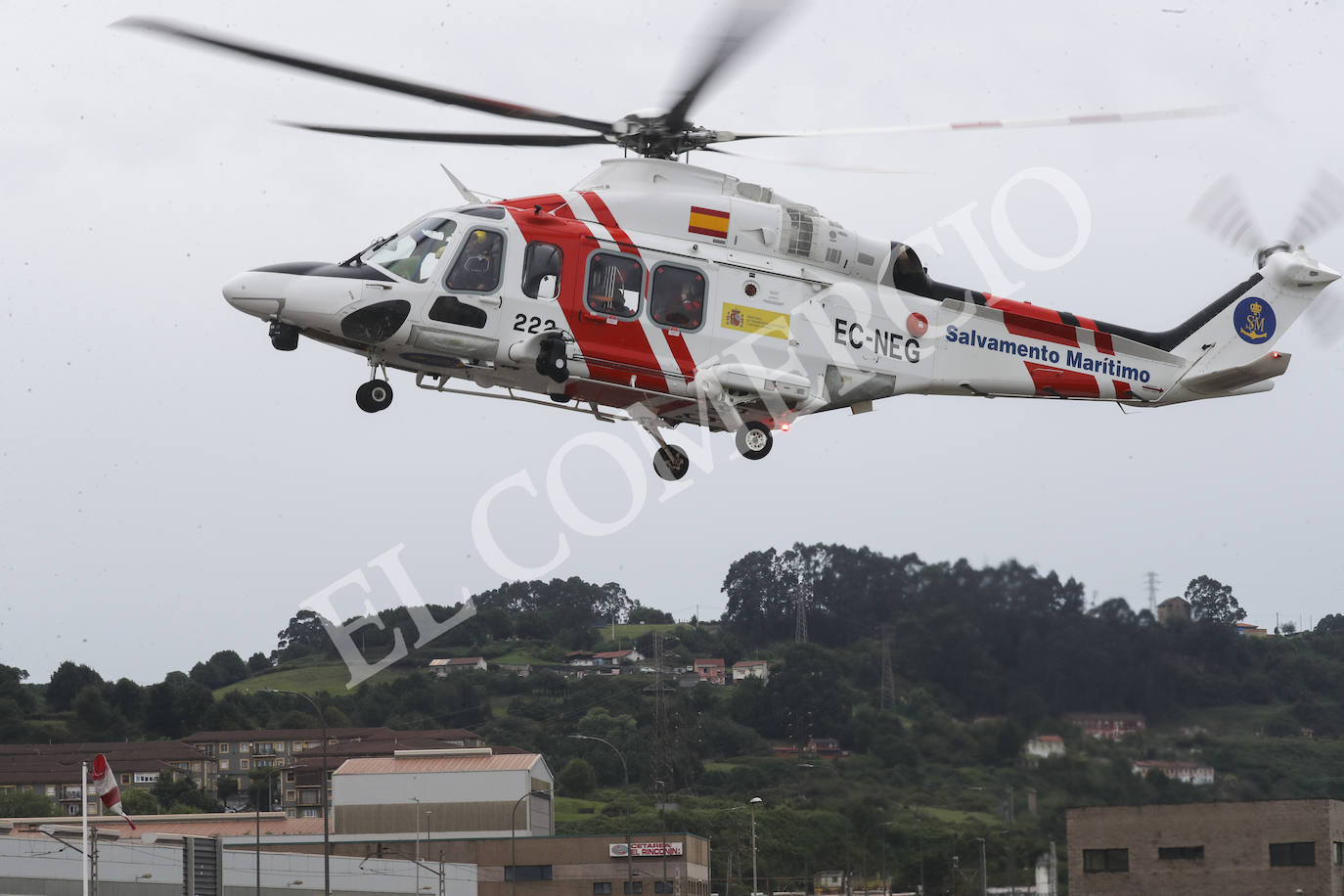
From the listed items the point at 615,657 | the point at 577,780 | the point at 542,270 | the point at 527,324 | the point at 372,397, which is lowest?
the point at 577,780

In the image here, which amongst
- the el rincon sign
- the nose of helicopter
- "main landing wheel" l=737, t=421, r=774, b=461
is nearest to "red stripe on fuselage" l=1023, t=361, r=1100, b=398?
"main landing wheel" l=737, t=421, r=774, b=461

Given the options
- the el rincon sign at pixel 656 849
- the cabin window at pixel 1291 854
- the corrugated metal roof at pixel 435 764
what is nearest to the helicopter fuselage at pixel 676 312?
the cabin window at pixel 1291 854

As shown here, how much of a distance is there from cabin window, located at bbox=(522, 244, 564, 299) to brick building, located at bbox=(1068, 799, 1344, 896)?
10339 millimetres

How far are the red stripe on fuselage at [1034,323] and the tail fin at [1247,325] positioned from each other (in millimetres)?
2406

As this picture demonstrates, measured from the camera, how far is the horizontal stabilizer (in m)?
27.0

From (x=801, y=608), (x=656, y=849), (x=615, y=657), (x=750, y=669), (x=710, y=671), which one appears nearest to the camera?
(x=801, y=608)

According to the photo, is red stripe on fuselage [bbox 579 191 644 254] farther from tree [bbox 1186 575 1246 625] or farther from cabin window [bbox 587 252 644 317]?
tree [bbox 1186 575 1246 625]

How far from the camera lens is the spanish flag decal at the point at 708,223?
2402 cm

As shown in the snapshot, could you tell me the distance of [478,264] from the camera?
22891mm

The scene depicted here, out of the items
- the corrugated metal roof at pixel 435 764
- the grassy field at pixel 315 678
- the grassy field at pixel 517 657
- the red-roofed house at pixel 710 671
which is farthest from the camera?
the grassy field at pixel 517 657

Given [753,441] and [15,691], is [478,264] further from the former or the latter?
[15,691]

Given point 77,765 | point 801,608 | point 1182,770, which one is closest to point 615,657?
point 77,765

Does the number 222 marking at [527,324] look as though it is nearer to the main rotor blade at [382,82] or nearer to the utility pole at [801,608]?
the main rotor blade at [382,82]

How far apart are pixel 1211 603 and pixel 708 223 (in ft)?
29.8
